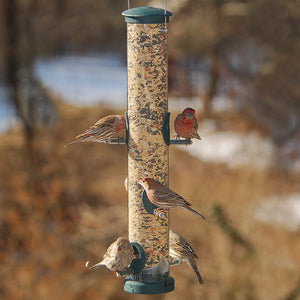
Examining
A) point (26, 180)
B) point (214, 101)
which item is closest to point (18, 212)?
point (26, 180)

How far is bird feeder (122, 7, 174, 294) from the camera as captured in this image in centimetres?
528

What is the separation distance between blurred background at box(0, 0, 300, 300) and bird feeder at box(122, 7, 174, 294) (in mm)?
4722

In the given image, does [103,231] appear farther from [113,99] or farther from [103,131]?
[103,131]

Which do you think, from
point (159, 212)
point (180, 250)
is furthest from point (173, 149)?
point (159, 212)

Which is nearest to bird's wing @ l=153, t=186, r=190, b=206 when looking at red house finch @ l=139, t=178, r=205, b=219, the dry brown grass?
red house finch @ l=139, t=178, r=205, b=219

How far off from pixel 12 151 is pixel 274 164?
5378mm

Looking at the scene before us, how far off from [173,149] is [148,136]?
808 centimetres

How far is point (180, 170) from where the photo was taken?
12.7m

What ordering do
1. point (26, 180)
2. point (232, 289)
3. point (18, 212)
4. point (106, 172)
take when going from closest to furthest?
point (232, 289), point (18, 212), point (26, 180), point (106, 172)

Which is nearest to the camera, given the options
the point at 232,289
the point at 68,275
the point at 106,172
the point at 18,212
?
the point at 232,289

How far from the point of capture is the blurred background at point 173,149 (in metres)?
10.5

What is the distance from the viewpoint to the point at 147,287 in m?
5.21

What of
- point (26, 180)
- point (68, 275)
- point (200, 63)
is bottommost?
point (68, 275)

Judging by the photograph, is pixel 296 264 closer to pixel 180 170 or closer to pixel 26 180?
pixel 180 170
